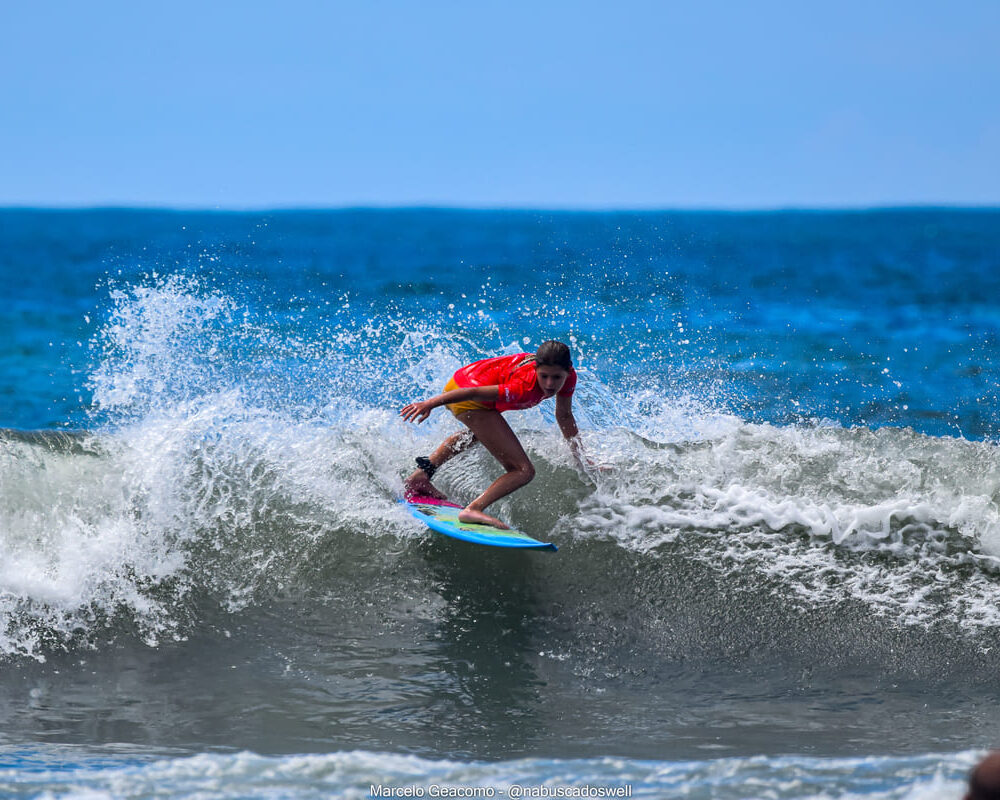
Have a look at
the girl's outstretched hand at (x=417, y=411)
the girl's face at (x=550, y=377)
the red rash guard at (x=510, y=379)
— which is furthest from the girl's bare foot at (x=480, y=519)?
the girl's face at (x=550, y=377)

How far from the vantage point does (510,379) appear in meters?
5.76

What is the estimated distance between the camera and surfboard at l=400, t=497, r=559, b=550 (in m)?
5.63

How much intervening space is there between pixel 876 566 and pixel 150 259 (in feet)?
113

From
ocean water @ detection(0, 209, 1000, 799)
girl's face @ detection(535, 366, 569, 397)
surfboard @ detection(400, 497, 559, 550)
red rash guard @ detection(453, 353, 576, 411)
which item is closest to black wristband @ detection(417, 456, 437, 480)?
surfboard @ detection(400, 497, 559, 550)

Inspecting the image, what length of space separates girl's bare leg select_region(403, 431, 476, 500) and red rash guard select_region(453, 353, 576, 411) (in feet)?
1.61

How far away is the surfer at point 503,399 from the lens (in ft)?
18.2

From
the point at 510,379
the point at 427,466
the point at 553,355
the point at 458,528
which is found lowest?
the point at 458,528

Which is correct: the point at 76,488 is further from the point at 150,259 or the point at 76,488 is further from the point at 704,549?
the point at 150,259

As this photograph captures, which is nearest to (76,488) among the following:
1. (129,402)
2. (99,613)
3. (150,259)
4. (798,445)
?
(99,613)

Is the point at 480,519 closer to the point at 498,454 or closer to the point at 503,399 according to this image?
the point at 498,454

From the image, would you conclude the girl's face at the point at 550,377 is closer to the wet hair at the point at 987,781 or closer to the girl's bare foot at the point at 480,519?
the girl's bare foot at the point at 480,519

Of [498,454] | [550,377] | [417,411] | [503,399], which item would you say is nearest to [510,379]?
[503,399]

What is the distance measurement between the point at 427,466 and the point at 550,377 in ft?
3.87

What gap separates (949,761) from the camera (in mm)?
4012
